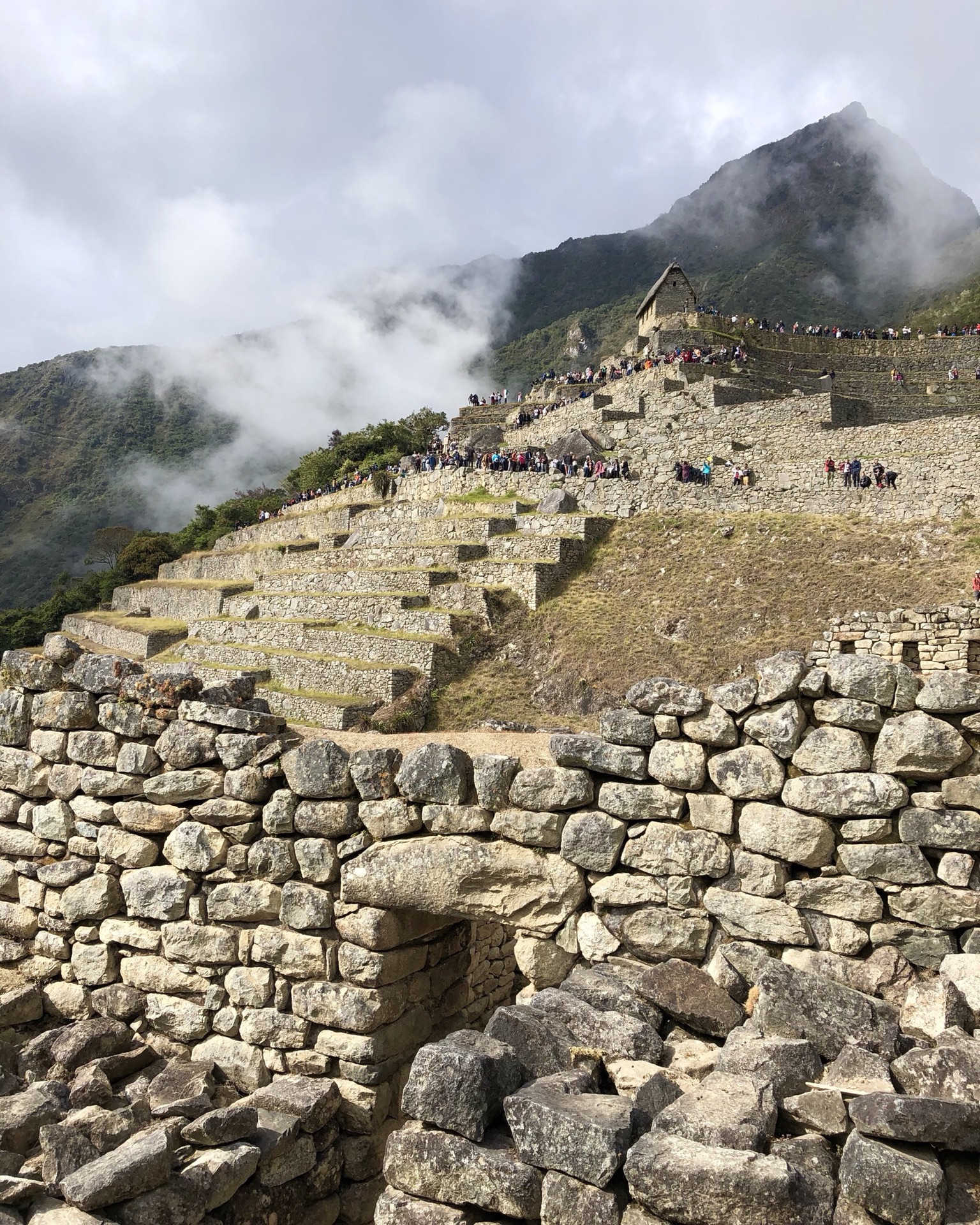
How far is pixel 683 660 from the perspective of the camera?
20.5 meters

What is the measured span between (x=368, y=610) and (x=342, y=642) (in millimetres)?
1919

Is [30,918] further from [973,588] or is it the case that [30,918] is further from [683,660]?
[973,588]

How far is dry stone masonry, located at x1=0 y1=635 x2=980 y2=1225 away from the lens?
3.65 meters

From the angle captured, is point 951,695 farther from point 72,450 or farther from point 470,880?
point 72,450

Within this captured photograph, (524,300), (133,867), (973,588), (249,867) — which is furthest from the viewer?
(524,300)

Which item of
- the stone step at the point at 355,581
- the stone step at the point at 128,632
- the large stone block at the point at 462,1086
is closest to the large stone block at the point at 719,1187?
the large stone block at the point at 462,1086

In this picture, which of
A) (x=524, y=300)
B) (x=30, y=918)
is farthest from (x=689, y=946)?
(x=524, y=300)

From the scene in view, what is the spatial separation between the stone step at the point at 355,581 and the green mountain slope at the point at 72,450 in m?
89.6

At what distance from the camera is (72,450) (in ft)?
504

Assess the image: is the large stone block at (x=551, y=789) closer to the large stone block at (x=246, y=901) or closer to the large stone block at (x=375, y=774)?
the large stone block at (x=375, y=774)

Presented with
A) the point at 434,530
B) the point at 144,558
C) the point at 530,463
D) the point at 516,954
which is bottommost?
the point at 516,954

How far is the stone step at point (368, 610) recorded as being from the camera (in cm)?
2439

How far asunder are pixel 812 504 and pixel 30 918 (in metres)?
23.8

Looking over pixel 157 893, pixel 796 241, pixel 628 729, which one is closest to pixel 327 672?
pixel 157 893
